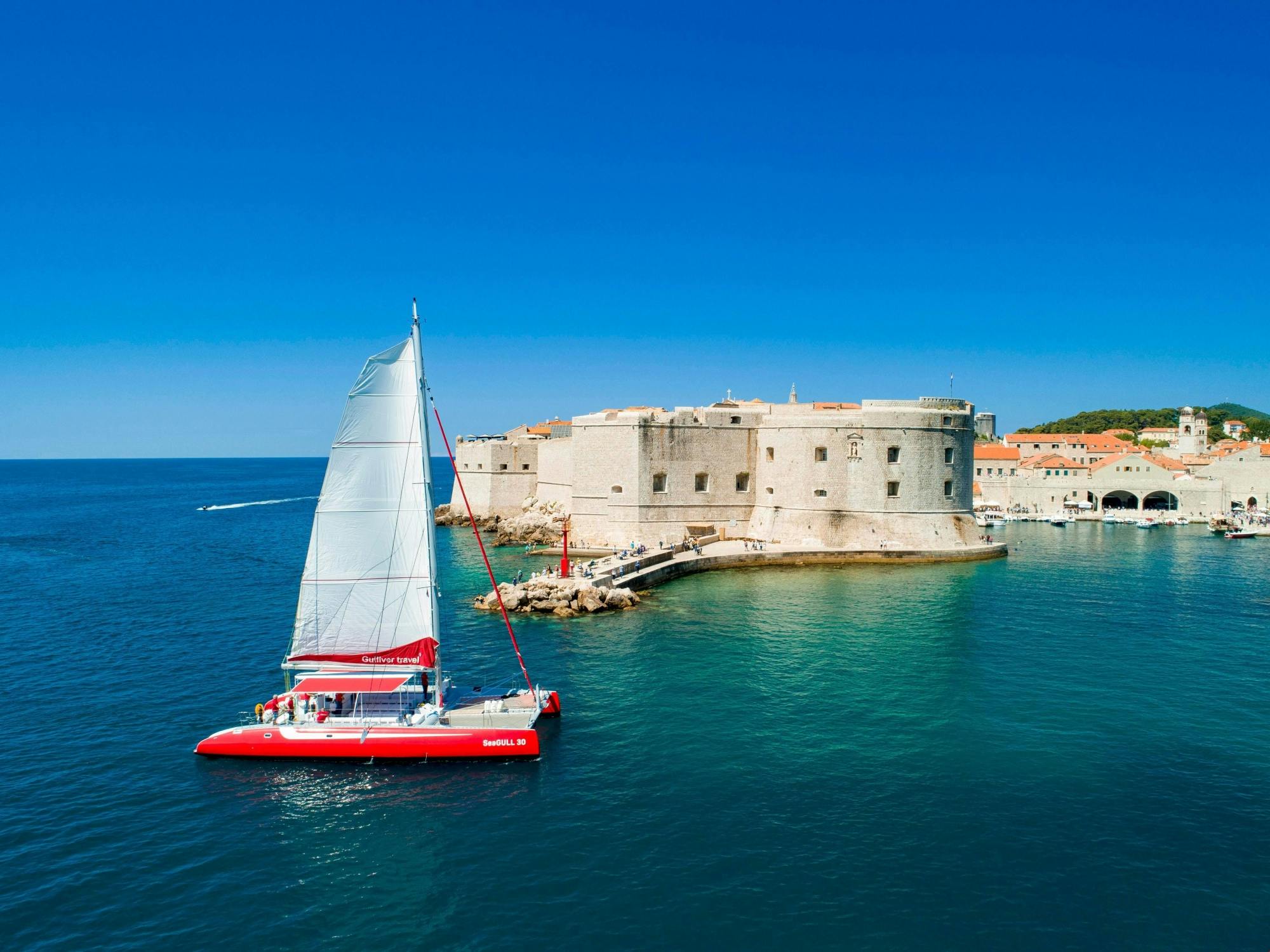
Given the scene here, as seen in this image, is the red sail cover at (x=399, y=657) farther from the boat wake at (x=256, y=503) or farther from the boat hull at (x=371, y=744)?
the boat wake at (x=256, y=503)

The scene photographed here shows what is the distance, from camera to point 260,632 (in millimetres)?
23984

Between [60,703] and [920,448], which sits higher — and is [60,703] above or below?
below

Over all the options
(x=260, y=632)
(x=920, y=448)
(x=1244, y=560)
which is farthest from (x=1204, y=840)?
(x=1244, y=560)

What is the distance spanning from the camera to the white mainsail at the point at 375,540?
15555 millimetres

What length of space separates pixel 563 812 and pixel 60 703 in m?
12.1

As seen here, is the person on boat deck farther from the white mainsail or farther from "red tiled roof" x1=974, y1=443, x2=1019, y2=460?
"red tiled roof" x1=974, y1=443, x2=1019, y2=460

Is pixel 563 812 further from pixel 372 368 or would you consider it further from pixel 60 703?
pixel 60 703

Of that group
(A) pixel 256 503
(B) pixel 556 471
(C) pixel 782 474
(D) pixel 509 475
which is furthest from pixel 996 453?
(A) pixel 256 503

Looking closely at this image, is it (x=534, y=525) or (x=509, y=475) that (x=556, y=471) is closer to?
(x=534, y=525)

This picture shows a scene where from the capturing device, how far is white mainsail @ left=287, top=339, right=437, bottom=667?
1555 cm

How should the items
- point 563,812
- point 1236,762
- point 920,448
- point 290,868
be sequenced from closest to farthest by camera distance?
1. point 290,868
2. point 563,812
3. point 1236,762
4. point 920,448

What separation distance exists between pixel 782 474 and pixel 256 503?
6010cm

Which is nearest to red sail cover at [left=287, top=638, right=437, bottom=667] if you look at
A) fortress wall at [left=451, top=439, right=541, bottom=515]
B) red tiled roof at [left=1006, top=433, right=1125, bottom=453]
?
fortress wall at [left=451, top=439, right=541, bottom=515]

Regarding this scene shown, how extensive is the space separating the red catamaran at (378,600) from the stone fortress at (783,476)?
22.6 meters
